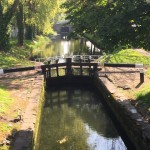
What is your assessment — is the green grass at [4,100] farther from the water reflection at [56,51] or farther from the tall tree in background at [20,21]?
the water reflection at [56,51]

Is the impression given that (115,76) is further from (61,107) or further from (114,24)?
(114,24)

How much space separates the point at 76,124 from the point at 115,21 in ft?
20.2

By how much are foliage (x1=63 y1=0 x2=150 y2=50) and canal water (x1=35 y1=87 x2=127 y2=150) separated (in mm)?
3977

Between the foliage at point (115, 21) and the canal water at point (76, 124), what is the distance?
398 cm

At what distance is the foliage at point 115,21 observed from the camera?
1294cm

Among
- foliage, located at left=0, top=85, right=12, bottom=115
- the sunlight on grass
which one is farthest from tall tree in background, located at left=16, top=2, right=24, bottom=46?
the sunlight on grass

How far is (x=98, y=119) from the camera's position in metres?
18.0

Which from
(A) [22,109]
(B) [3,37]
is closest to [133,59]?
(B) [3,37]

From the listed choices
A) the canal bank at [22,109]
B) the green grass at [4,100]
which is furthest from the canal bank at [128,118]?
the green grass at [4,100]

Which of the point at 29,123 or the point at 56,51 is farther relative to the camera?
the point at 56,51

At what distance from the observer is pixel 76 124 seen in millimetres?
17000

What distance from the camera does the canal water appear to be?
1403 cm

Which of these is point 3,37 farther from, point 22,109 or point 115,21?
point 115,21

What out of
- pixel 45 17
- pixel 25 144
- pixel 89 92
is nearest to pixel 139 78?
pixel 89 92
